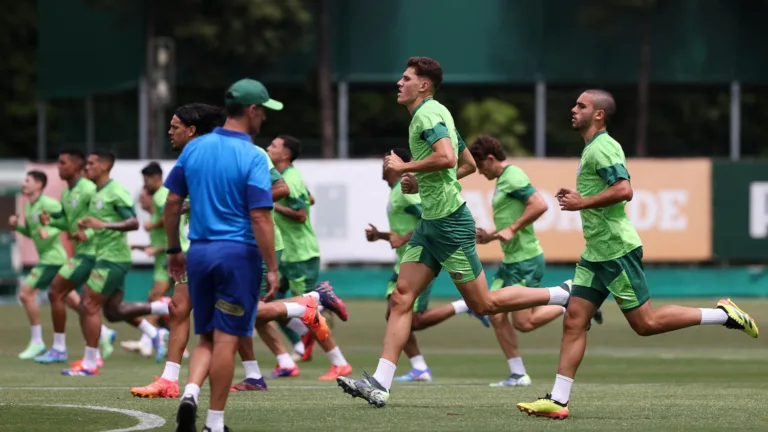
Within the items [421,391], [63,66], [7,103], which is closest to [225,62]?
[63,66]

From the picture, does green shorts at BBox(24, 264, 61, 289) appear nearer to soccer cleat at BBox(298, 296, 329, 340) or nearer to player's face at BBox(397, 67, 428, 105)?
soccer cleat at BBox(298, 296, 329, 340)

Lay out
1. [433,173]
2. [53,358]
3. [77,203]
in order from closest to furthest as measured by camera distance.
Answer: [433,173] < [77,203] < [53,358]

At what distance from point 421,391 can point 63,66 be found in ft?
98.3

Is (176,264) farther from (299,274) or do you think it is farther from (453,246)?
(299,274)

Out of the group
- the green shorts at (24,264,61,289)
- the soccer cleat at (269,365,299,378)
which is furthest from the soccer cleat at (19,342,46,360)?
the soccer cleat at (269,365,299,378)

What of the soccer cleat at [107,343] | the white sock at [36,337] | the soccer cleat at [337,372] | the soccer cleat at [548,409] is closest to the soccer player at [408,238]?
the soccer cleat at [337,372]

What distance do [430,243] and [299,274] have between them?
4707mm

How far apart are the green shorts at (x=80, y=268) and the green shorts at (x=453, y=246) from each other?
19.9 ft

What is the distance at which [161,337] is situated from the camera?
17.4 m

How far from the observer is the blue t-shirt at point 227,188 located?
890cm

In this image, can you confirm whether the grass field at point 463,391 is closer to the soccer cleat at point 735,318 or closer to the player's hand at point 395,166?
the soccer cleat at point 735,318

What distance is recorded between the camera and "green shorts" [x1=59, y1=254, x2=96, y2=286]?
16.2 m

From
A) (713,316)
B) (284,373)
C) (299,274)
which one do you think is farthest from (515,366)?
(713,316)

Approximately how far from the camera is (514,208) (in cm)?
1441
